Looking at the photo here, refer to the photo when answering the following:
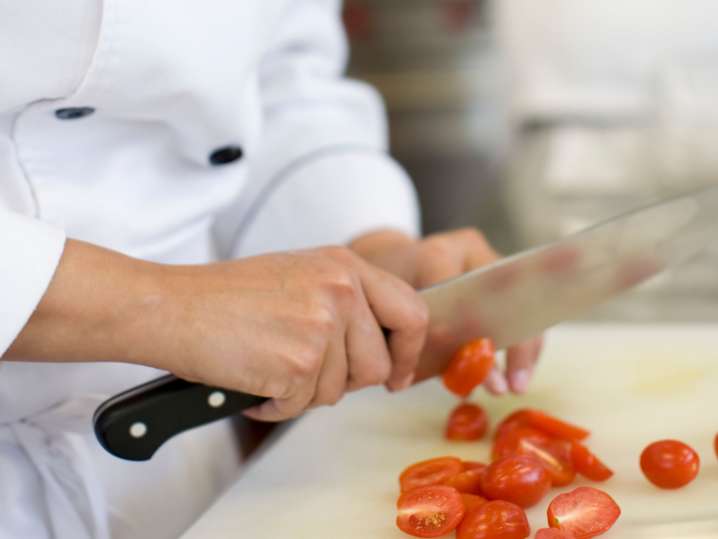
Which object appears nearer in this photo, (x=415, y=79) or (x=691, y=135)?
(x=691, y=135)

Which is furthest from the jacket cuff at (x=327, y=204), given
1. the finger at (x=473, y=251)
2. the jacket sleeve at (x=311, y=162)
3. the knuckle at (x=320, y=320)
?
the knuckle at (x=320, y=320)

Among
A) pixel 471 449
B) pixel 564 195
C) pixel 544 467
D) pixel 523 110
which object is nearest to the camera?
pixel 544 467

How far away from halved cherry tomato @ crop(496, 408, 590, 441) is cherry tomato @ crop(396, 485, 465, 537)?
0.14 meters

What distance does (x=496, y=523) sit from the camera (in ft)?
1.89

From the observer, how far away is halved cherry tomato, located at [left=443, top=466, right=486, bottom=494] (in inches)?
25.5

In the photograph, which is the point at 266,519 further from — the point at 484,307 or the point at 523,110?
the point at 523,110

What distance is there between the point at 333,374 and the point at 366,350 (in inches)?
1.0

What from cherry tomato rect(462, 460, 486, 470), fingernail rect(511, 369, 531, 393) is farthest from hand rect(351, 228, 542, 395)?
cherry tomato rect(462, 460, 486, 470)

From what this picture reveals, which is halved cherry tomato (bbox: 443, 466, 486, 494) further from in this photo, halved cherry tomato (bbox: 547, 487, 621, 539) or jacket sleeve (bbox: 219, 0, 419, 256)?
jacket sleeve (bbox: 219, 0, 419, 256)

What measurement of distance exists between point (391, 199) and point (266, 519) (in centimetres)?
39

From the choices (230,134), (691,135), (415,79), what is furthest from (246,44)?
(415,79)

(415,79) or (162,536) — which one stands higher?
(162,536)

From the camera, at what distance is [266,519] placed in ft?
2.15

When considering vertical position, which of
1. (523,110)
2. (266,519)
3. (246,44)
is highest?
(246,44)
